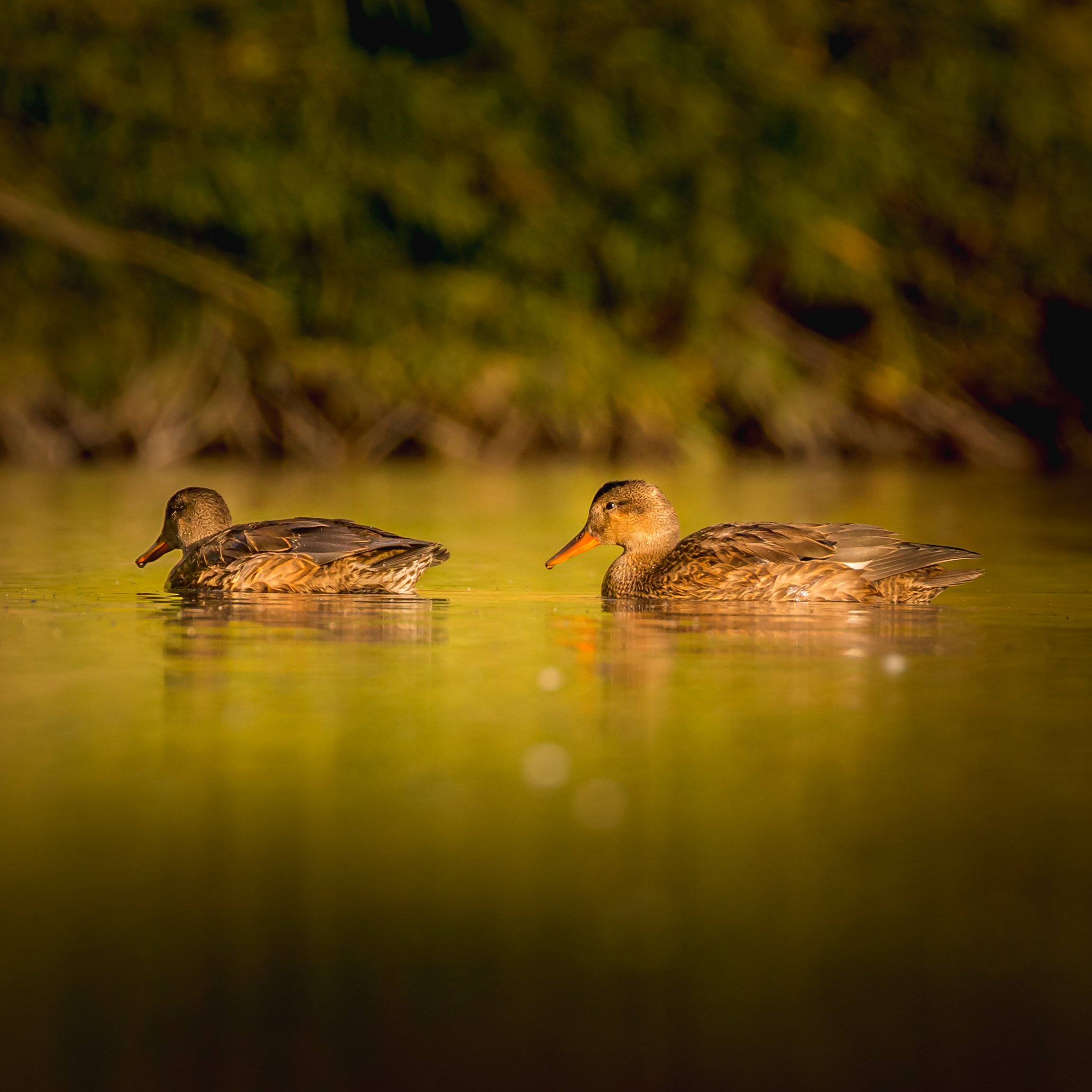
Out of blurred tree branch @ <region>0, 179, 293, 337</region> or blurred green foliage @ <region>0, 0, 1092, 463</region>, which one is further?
blurred tree branch @ <region>0, 179, 293, 337</region>

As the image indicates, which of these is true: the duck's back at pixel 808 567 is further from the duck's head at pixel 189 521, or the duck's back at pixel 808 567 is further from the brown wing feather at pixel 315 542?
the duck's head at pixel 189 521

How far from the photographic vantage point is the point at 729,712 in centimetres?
394

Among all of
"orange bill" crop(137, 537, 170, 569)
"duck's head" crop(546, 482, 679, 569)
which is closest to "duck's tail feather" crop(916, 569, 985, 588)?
"duck's head" crop(546, 482, 679, 569)

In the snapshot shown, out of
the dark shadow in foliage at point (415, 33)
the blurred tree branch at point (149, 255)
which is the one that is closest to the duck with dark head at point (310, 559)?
the blurred tree branch at point (149, 255)

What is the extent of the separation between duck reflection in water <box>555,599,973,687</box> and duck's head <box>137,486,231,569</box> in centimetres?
146

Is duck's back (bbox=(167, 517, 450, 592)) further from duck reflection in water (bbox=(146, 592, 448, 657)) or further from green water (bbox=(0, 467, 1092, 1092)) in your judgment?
green water (bbox=(0, 467, 1092, 1092))

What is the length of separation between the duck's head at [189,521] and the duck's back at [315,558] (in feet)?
2.07

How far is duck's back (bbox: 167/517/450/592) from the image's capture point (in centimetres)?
623

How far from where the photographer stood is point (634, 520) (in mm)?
6570

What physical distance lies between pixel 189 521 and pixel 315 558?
928mm

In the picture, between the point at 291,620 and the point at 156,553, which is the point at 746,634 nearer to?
the point at 291,620

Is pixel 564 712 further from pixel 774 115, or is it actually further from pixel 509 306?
pixel 774 115

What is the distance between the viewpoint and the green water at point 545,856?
213cm

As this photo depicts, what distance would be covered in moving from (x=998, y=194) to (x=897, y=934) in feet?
59.3
